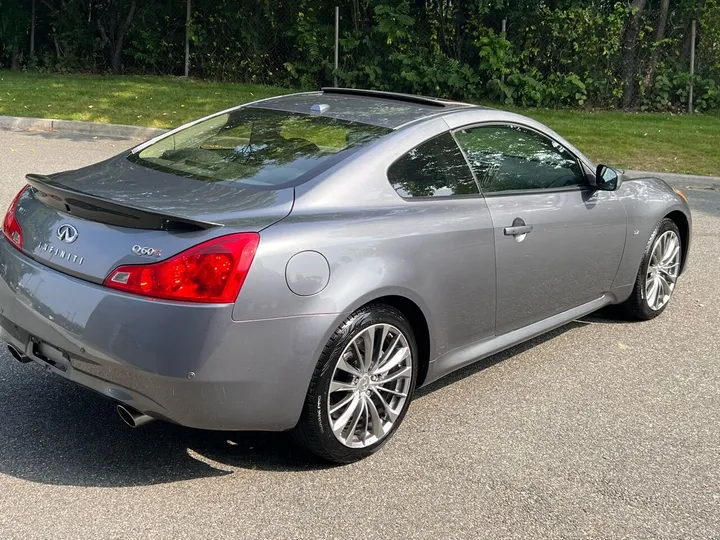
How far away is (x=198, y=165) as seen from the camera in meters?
3.98

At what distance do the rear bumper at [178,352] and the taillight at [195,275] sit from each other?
4 cm

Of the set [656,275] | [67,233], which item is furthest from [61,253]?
[656,275]

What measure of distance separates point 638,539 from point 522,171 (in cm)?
212

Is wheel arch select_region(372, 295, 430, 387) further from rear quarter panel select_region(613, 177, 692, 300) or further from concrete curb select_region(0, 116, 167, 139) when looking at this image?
concrete curb select_region(0, 116, 167, 139)

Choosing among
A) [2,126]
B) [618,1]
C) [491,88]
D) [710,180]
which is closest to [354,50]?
[491,88]

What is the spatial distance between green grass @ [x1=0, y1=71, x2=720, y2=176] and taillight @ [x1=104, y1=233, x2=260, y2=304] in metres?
9.49

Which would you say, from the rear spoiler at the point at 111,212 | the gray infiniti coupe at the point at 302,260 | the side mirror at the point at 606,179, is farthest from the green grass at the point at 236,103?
the rear spoiler at the point at 111,212

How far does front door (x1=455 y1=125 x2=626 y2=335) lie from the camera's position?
4367 millimetres

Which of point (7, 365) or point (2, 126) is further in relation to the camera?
point (2, 126)

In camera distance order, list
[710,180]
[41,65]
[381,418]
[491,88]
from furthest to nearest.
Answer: [41,65] → [491,88] → [710,180] → [381,418]

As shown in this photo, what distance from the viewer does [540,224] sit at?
4.51 metres

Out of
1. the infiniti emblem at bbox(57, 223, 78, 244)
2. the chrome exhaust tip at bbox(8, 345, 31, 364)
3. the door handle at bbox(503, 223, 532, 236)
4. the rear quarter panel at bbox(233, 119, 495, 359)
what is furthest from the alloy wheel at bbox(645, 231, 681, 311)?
the chrome exhaust tip at bbox(8, 345, 31, 364)

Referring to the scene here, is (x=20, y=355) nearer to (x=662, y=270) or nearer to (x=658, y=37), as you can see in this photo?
(x=662, y=270)

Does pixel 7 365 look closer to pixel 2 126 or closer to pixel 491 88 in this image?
pixel 2 126
